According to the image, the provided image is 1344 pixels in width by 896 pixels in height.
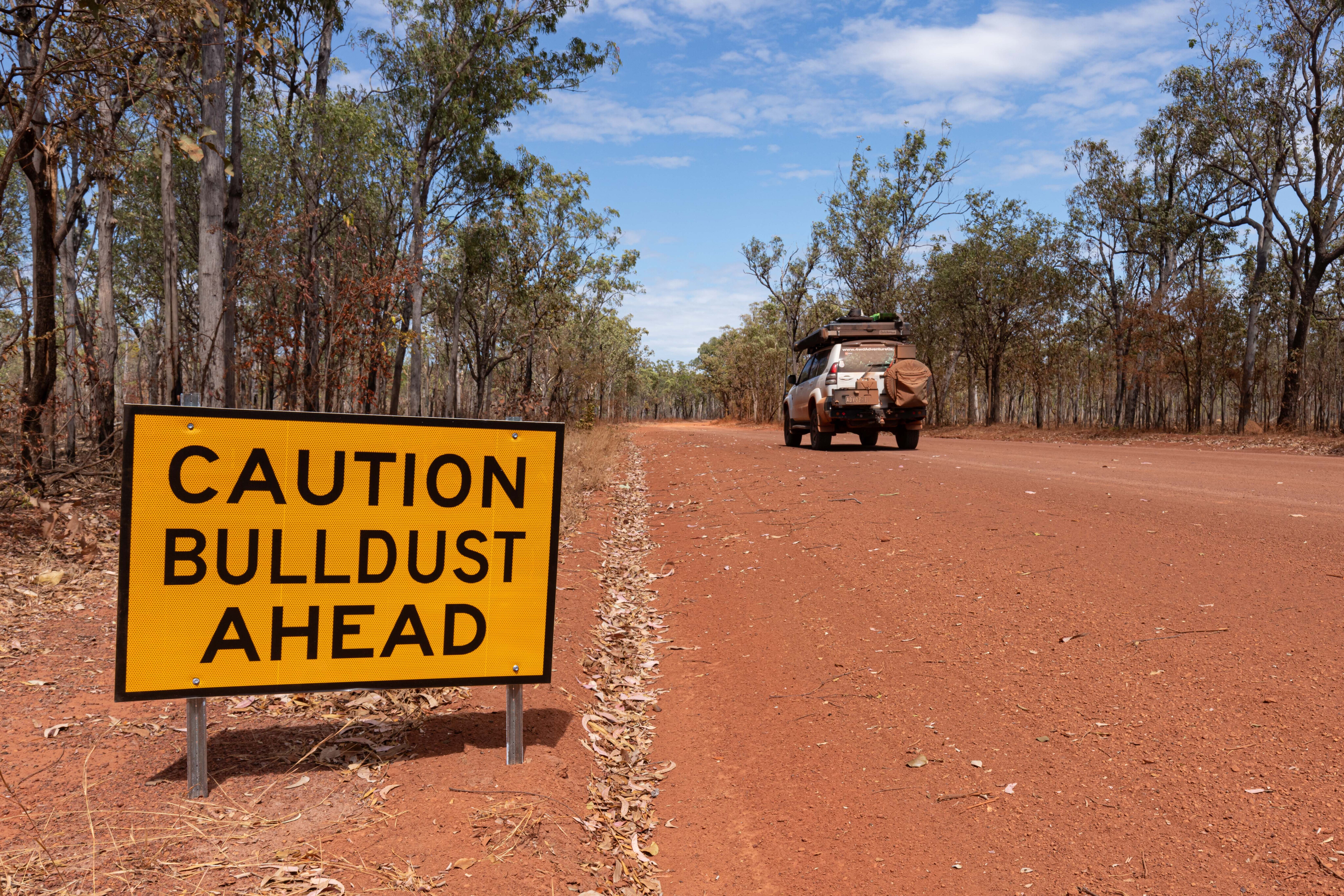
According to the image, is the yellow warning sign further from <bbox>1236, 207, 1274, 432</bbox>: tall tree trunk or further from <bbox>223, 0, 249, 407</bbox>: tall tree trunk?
<bbox>1236, 207, 1274, 432</bbox>: tall tree trunk

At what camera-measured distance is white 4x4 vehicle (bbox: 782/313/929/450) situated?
14.9 meters

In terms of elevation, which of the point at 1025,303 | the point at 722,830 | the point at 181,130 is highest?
the point at 1025,303

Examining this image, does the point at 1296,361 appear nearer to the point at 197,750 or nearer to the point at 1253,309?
the point at 1253,309

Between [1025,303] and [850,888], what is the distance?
39.7 metres

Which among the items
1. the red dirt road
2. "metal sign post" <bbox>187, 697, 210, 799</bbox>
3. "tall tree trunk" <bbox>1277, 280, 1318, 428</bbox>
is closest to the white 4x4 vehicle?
the red dirt road

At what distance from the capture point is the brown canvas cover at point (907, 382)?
14.7 m

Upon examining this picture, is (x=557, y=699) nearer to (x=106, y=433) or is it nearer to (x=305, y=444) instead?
(x=305, y=444)

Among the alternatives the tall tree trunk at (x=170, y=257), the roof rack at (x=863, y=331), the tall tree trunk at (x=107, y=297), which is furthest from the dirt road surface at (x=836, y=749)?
the roof rack at (x=863, y=331)

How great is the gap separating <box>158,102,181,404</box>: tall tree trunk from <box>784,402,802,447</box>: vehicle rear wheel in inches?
486

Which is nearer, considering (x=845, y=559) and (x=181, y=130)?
(x=845, y=559)

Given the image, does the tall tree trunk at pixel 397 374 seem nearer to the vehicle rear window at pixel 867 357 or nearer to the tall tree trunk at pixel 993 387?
the vehicle rear window at pixel 867 357

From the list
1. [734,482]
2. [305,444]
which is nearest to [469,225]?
[734,482]

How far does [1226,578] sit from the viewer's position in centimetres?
489

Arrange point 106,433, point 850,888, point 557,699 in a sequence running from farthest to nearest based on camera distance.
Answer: point 106,433
point 557,699
point 850,888
